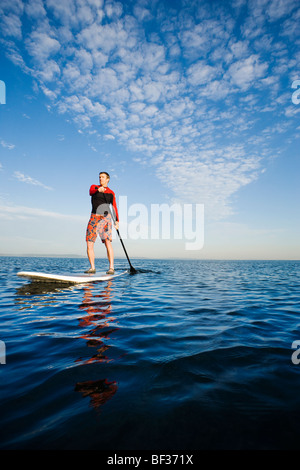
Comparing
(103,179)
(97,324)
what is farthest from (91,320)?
(103,179)

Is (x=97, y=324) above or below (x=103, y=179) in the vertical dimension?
below

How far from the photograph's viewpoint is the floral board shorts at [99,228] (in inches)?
307

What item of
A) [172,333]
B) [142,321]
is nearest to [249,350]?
[172,333]

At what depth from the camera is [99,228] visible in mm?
7980

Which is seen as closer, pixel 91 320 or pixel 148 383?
pixel 148 383

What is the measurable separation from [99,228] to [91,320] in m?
4.77

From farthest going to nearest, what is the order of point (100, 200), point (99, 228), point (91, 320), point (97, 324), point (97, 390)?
1. point (100, 200)
2. point (99, 228)
3. point (91, 320)
4. point (97, 324)
5. point (97, 390)

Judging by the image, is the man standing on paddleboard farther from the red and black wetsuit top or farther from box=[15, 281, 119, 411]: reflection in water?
box=[15, 281, 119, 411]: reflection in water

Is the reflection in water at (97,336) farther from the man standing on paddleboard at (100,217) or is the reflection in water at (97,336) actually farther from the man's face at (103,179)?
the man's face at (103,179)

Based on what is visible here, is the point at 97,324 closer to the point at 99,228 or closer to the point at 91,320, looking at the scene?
the point at 91,320

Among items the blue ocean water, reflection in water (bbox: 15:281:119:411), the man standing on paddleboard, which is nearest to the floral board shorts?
the man standing on paddleboard
